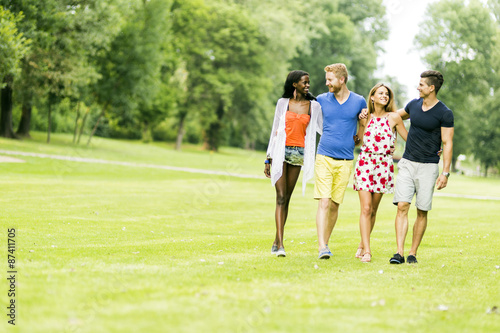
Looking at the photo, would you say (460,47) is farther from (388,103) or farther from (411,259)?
(411,259)

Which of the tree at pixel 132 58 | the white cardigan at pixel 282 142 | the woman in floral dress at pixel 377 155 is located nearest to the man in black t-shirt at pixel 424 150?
the woman in floral dress at pixel 377 155

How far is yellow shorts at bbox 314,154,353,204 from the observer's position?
24.4ft

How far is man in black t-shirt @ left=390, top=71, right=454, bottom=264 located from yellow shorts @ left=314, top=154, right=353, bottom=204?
27.0 inches

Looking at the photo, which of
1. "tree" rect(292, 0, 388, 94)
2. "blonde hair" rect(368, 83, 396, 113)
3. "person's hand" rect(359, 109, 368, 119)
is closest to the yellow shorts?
"person's hand" rect(359, 109, 368, 119)

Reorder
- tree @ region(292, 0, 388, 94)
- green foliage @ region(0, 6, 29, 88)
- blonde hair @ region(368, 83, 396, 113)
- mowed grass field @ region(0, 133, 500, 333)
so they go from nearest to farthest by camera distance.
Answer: mowed grass field @ region(0, 133, 500, 333) → blonde hair @ region(368, 83, 396, 113) → green foliage @ region(0, 6, 29, 88) → tree @ region(292, 0, 388, 94)

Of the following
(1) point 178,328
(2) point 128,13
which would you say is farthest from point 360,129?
(2) point 128,13

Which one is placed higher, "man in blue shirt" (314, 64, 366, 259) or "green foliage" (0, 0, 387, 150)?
"green foliage" (0, 0, 387, 150)

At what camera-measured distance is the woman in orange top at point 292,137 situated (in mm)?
7371

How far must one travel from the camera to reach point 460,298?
5246mm

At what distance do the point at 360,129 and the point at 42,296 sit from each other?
461 centimetres

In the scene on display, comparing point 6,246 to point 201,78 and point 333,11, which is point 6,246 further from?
point 333,11

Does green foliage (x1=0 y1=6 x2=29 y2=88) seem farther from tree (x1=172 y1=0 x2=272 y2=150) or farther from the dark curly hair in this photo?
tree (x1=172 y1=0 x2=272 y2=150)

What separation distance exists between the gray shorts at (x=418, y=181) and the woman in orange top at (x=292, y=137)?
1139 millimetres

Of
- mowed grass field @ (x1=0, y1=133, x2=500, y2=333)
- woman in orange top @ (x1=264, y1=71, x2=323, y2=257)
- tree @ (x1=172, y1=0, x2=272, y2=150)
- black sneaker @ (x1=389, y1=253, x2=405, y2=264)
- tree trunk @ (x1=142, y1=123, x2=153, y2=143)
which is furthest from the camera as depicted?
tree trunk @ (x1=142, y1=123, x2=153, y2=143)
